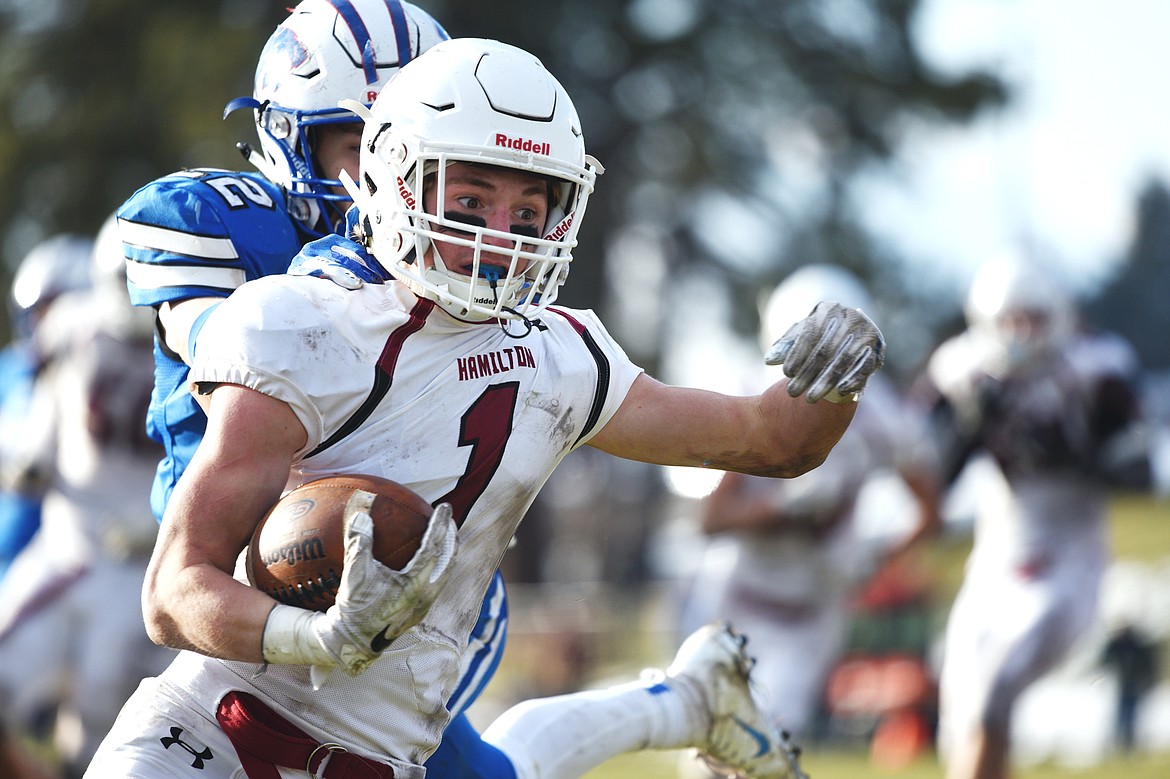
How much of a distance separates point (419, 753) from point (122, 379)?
4285mm

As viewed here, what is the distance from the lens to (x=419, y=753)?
3.17 metres

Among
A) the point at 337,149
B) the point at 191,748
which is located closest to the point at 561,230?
the point at 337,149

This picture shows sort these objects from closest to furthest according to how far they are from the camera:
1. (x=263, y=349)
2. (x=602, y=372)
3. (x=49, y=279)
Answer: (x=263, y=349) → (x=602, y=372) → (x=49, y=279)

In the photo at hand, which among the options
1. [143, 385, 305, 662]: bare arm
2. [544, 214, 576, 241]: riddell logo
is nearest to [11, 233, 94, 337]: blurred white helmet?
[544, 214, 576, 241]: riddell logo

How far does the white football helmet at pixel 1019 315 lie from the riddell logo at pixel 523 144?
456cm

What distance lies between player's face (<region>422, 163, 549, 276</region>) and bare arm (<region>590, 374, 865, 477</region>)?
485 millimetres

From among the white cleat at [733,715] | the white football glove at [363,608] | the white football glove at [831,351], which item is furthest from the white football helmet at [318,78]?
the white cleat at [733,715]

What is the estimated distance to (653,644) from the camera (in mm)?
17031

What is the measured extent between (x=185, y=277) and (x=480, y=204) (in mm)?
727

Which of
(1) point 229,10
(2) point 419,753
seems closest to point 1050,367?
(2) point 419,753

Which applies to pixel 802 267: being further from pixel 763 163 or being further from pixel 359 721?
pixel 359 721

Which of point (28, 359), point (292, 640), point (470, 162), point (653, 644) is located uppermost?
point (470, 162)

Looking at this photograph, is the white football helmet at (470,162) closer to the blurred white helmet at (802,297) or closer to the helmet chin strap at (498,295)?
the helmet chin strap at (498,295)

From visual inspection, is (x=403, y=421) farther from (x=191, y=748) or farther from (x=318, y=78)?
(x=318, y=78)
